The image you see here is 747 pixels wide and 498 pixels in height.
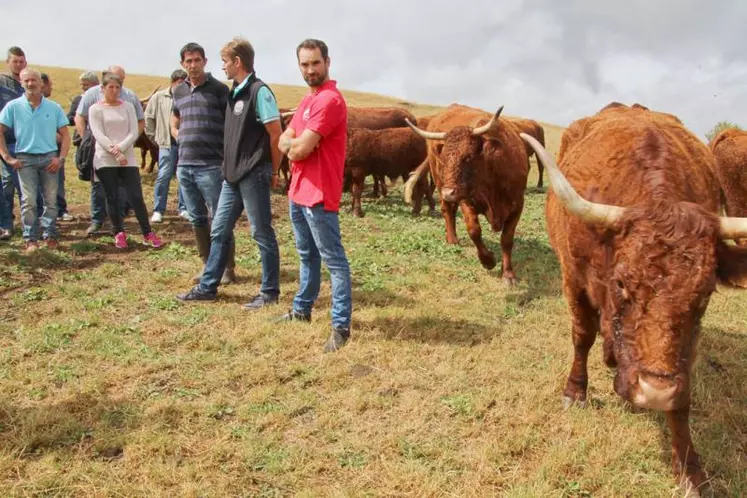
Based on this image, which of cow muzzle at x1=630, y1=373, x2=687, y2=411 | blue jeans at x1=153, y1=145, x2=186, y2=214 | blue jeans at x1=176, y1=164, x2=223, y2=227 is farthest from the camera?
blue jeans at x1=153, y1=145, x2=186, y2=214

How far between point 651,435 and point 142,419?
323 centimetres

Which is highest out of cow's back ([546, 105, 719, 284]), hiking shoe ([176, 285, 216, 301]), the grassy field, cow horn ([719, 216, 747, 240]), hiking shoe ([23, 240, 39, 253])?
cow's back ([546, 105, 719, 284])

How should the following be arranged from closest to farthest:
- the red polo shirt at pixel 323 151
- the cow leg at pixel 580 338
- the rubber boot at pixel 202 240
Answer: the cow leg at pixel 580 338
the red polo shirt at pixel 323 151
the rubber boot at pixel 202 240

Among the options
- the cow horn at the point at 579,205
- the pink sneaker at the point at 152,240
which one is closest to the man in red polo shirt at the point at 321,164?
the cow horn at the point at 579,205

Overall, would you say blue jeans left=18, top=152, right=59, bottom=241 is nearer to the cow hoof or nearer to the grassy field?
the grassy field

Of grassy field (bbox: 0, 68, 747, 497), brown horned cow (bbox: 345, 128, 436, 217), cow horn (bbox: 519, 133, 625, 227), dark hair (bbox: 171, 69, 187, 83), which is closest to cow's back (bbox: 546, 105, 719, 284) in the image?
cow horn (bbox: 519, 133, 625, 227)

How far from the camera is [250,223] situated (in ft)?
18.0

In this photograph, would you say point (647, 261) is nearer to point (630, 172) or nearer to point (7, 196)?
point (630, 172)

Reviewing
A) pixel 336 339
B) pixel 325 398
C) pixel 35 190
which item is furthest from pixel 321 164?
pixel 35 190

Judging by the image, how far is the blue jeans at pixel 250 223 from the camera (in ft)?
18.0

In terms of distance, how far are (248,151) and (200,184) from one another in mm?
934

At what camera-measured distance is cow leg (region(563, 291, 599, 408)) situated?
3.88 metres

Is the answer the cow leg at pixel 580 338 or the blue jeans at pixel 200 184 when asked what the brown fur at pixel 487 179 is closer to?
the blue jeans at pixel 200 184

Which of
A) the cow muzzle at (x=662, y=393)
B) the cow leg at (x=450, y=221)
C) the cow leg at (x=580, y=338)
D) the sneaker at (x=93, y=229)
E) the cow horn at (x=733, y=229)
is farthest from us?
the cow leg at (x=450, y=221)
